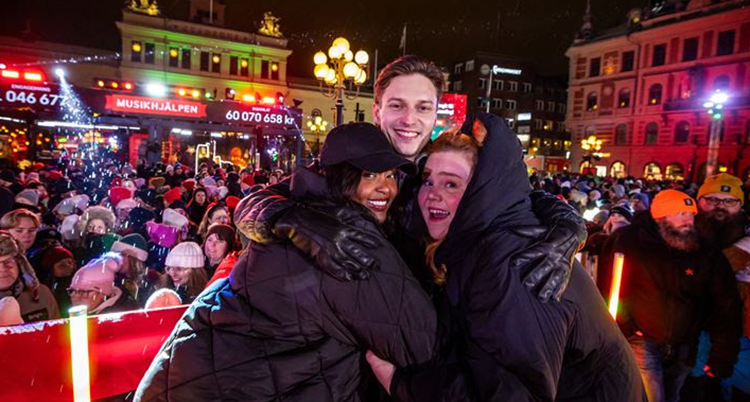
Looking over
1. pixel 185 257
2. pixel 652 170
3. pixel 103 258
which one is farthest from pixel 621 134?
pixel 103 258

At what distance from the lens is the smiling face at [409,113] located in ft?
Result: 10.3

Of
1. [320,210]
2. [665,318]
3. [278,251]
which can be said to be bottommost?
[665,318]

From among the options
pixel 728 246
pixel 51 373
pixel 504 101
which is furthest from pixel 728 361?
pixel 504 101

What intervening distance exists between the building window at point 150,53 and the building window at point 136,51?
0.50 m

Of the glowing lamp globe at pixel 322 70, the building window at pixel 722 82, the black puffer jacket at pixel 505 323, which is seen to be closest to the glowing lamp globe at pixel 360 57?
the glowing lamp globe at pixel 322 70

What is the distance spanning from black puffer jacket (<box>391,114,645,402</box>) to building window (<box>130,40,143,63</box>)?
4767 cm

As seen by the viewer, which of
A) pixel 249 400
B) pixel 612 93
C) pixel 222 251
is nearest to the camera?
pixel 249 400

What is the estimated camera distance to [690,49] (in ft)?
125

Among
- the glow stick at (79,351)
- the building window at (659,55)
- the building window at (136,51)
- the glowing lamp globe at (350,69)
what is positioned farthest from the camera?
the building window at (136,51)

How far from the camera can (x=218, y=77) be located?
4553 cm

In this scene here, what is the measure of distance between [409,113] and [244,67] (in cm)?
4775

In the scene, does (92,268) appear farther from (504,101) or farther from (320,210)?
(504,101)

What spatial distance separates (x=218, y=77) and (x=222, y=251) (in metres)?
44.4

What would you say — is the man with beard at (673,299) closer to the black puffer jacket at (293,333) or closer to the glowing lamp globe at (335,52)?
the black puffer jacket at (293,333)
